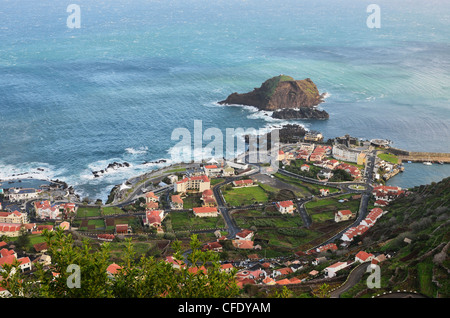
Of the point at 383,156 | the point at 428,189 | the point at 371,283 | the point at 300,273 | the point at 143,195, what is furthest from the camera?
the point at 383,156

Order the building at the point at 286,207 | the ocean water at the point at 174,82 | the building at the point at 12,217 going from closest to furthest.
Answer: the building at the point at 12,217
the building at the point at 286,207
the ocean water at the point at 174,82

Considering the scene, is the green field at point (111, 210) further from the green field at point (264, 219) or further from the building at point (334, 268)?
the building at point (334, 268)

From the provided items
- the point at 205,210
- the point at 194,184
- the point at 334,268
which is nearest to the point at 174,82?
the point at 194,184

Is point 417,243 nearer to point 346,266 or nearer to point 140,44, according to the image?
point 346,266

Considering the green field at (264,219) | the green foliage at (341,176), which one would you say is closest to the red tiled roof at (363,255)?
the green field at (264,219)
